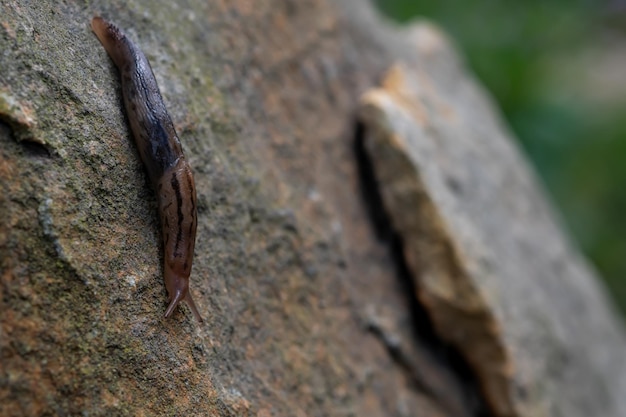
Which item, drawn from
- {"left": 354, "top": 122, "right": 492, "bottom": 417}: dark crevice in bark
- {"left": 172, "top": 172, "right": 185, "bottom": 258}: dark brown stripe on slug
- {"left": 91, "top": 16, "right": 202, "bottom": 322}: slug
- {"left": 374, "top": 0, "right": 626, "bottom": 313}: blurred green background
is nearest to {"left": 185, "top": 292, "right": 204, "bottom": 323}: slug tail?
{"left": 91, "top": 16, "right": 202, "bottom": 322}: slug

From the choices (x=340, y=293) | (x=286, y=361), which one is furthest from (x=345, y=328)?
(x=286, y=361)

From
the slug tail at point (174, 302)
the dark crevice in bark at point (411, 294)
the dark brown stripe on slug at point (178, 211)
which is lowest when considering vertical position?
the dark crevice in bark at point (411, 294)

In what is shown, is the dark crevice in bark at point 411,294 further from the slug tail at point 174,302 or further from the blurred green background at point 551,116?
the blurred green background at point 551,116

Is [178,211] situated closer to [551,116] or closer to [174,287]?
[174,287]

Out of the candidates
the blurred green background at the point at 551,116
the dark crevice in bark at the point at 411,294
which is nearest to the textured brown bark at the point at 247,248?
the dark crevice in bark at the point at 411,294

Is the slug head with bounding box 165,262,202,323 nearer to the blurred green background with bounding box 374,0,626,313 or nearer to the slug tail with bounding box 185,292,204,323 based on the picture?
the slug tail with bounding box 185,292,204,323

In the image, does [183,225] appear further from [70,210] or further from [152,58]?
[152,58]
